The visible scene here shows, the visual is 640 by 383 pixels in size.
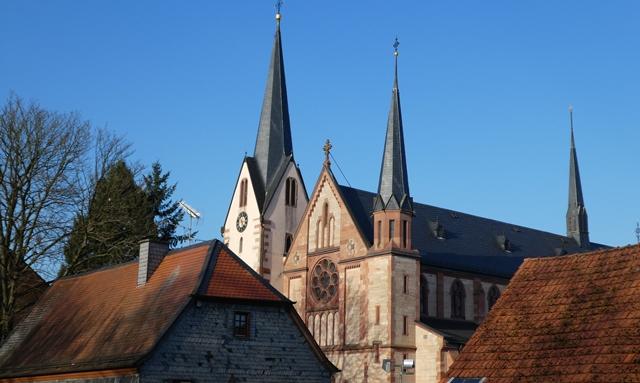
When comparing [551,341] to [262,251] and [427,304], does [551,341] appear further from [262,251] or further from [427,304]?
[262,251]

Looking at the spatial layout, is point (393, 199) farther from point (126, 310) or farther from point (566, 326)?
point (566, 326)

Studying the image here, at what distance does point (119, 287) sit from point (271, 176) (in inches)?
924

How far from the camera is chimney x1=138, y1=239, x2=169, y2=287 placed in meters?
34.9

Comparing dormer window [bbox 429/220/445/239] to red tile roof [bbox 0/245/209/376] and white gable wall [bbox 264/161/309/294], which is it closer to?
white gable wall [bbox 264/161/309/294]

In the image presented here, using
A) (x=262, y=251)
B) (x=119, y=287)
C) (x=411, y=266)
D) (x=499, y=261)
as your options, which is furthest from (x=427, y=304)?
(x=119, y=287)

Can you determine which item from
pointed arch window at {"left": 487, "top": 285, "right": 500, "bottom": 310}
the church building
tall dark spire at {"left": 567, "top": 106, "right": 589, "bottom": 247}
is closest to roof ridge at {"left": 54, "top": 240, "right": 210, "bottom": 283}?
the church building

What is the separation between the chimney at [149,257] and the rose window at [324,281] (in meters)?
17.1

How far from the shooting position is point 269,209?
2249 inches

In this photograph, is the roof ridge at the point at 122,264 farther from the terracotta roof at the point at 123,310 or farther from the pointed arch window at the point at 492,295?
the pointed arch window at the point at 492,295

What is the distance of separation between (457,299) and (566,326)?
3276 centimetres

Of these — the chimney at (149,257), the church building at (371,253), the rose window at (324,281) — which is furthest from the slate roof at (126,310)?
the rose window at (324,281)

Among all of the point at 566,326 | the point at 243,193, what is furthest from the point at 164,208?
the point at 566,326

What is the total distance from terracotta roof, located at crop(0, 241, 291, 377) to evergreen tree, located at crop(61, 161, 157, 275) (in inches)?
127

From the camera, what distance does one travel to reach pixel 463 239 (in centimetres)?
5522
